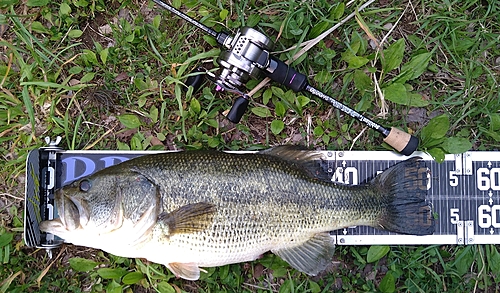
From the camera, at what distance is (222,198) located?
3.00m

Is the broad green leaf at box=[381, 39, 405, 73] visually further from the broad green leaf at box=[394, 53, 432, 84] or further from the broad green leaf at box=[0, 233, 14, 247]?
the broad green leaf at box=[0, 233, 14, 247]

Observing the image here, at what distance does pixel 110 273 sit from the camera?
3.55 metres

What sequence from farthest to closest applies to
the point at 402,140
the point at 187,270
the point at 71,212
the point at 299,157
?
the point at 402,140 < the point at 299,157 < the point at 187,270 < the point at 71,212

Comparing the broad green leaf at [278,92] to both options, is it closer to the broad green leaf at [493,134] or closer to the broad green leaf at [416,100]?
the broad green leaf at [416,100]

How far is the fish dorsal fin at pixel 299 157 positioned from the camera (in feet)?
10.7

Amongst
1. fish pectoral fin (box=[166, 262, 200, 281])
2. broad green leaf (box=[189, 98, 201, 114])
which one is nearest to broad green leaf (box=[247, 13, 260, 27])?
broad green leaf (box=[189, 98, 201, 114])

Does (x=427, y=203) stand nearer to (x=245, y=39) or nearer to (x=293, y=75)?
(x=293, y=75)

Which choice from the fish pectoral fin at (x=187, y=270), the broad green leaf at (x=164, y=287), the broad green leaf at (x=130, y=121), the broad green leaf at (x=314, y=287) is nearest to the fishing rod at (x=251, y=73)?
the broad green leaf at (x=130, y=121)

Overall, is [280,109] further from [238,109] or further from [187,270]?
[187,270]

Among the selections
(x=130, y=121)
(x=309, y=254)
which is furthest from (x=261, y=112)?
(x=309, y=254)

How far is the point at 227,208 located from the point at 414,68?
2128 millimetres

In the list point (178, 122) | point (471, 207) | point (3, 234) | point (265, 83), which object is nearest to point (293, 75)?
point (265, 83)

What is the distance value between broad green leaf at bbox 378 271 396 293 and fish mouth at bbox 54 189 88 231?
249 cm

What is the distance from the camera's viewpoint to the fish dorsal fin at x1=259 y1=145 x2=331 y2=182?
3.27m
